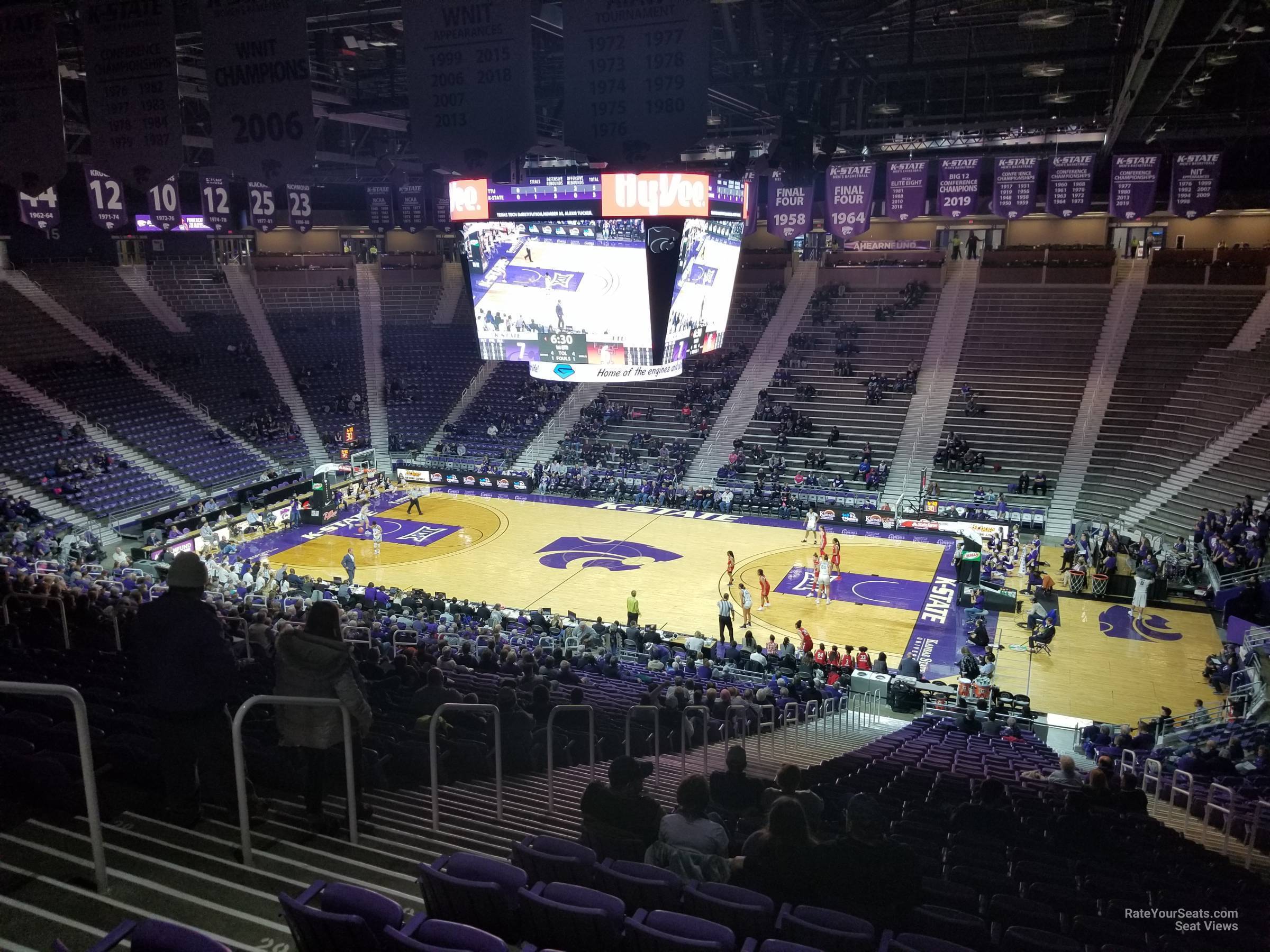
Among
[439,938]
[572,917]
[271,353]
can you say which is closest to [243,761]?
[439,938]

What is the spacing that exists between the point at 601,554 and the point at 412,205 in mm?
13062

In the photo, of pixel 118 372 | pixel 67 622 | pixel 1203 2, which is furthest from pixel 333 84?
pixel 118 372

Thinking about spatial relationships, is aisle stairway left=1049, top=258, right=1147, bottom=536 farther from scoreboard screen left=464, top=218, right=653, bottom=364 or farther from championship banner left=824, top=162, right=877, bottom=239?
scoreboard screen left=464, top=218, right=653, bottom=364

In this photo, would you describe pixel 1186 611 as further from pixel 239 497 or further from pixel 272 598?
pixel 239 497

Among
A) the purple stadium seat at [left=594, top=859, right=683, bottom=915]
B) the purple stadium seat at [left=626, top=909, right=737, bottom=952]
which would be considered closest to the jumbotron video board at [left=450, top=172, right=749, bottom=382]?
the purple stadium seat at [left=594, top=859, right=683, bottom=915]

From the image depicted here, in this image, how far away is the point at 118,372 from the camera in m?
37.7

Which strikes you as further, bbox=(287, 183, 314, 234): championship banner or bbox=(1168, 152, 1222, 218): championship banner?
bbox=(287, 183, 314, 234): championship banner

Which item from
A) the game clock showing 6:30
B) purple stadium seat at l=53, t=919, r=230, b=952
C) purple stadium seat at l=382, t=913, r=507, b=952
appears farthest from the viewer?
the game clock showing 6:30

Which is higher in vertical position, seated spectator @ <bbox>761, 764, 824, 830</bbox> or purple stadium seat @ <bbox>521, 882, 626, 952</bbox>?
purple stadium seat @ <bbox>521, 882, 626, 952</bbox>

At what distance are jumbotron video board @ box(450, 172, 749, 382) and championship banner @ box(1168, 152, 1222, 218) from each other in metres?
9.45

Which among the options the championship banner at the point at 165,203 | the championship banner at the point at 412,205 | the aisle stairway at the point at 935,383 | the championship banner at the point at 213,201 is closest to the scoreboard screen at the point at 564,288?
the championship banner at the point at 165,203

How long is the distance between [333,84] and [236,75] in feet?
37.4

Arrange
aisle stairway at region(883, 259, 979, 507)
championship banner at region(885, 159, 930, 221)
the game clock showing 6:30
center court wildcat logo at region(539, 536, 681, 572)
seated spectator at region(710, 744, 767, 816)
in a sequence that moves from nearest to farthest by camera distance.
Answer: seated spectator at region(710, 744, 767, 816), the game clock showing 6:30, championship banner at region(885, 159, 930, 221), center court wildcat logo at region(539, 536, 681, 572), aisle stairway at region(883, 259, 979, 507)

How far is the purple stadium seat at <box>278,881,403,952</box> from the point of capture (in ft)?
12.0
